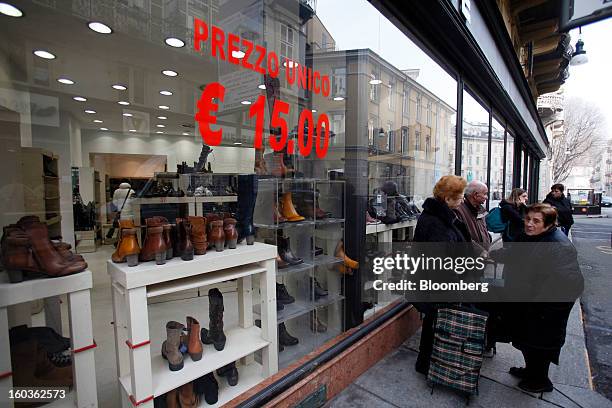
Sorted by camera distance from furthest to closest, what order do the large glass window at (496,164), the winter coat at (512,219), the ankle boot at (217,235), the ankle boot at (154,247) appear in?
the large glass window at (496,164) → the winter coat at (512,219) → the ankle boot at (217,235) → the ankle boot at (154,247)

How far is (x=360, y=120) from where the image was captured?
2705mm

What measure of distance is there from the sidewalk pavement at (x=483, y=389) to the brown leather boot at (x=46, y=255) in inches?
71.8

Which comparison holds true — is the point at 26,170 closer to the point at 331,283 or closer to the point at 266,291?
the point at 266,291

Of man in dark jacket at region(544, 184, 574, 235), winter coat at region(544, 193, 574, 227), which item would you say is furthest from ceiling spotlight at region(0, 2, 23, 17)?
man in dark jacket at region(544, 184, 574, 235)

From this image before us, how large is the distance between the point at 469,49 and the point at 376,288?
2902 mm

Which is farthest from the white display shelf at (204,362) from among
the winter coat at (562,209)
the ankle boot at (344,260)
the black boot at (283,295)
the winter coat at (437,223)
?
the winter coat at (562,209)

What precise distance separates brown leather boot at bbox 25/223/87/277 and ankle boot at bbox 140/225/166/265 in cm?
26

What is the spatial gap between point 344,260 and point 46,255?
6.28ft

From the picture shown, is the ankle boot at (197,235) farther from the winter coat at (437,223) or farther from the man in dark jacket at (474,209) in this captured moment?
the man in dark jacket at (474,209)

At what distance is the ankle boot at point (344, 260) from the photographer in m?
2.60

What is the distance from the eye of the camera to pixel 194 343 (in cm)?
165

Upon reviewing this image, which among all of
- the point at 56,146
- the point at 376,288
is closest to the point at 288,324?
the point at 376,288

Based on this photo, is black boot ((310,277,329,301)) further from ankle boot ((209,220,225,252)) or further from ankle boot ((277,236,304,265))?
ankle boot ((209,220,225,252))

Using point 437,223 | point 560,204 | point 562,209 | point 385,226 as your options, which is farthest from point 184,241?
point 560,204
